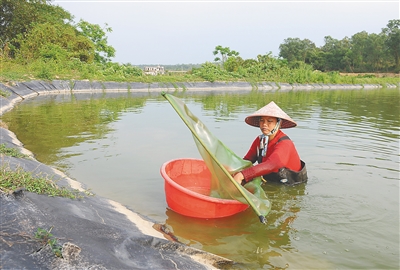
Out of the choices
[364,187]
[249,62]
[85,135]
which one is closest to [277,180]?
[364,187]

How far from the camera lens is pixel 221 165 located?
11.5 ft

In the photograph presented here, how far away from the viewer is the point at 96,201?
3895mm

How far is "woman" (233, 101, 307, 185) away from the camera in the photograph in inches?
169

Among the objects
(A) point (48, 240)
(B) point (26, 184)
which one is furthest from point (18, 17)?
(A) point (48, 240)

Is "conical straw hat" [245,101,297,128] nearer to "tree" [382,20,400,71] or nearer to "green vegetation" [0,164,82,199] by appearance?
"green vegetation" [0,164,82,199]

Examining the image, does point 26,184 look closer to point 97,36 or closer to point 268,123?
point 268,123

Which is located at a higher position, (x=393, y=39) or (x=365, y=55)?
(x=393, y=39)

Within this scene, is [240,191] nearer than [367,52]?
Yes

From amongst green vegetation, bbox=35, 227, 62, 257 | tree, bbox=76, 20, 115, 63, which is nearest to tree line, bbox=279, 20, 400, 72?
tree, bbox=76, 20, 115, 63

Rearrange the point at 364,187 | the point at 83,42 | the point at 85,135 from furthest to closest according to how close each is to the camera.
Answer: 1. the point at 83,42
2. the point at 85,135
3. the point at 364,187

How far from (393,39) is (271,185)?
5583 centimetres

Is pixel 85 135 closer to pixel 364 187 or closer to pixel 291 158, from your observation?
pixel 291 158

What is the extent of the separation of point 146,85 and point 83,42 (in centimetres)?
574

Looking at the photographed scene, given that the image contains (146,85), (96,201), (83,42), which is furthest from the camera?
(83,42)
